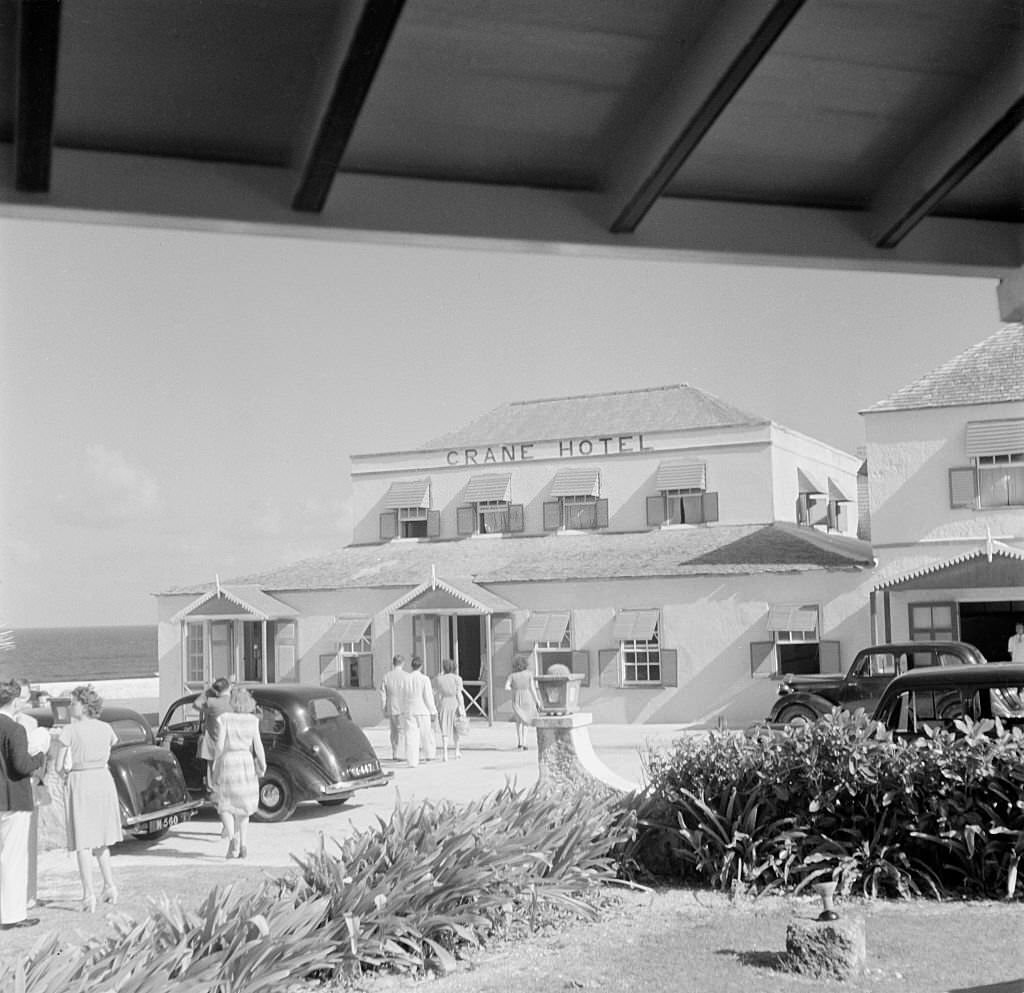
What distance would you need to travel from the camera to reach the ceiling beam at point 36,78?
2539 millimetres

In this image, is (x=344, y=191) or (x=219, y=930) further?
(x=219, y=930)

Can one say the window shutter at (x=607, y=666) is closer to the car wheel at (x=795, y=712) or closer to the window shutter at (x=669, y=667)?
the window shutter at (x=669, y=667)

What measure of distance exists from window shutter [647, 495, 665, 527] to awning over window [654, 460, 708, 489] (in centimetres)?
26

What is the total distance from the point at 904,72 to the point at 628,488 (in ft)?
55.6

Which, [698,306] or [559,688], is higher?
[698,306]

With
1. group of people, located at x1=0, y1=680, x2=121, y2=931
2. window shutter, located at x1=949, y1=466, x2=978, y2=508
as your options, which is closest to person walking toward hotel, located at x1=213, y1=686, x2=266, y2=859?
group of people, located at x1=0, y1=680, x2=121, y2=931

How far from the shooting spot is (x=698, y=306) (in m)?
15.6

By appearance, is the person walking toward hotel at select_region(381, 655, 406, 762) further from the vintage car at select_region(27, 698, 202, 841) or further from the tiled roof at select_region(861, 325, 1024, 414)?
the tiled roof at select_region(861, 325, 1024, 414)

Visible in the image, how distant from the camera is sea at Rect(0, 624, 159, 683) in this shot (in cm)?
882

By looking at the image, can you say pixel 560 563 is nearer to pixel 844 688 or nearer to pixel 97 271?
pixel 844 688

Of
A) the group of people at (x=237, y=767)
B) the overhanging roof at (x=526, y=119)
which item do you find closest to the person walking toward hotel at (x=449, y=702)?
the group of people at (x=237, y=767)

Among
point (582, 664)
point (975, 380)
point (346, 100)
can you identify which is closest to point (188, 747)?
point (582, 664)

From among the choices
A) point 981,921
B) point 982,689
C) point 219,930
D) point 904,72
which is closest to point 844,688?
point 982,689

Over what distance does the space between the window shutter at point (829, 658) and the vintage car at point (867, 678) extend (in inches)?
78.0
